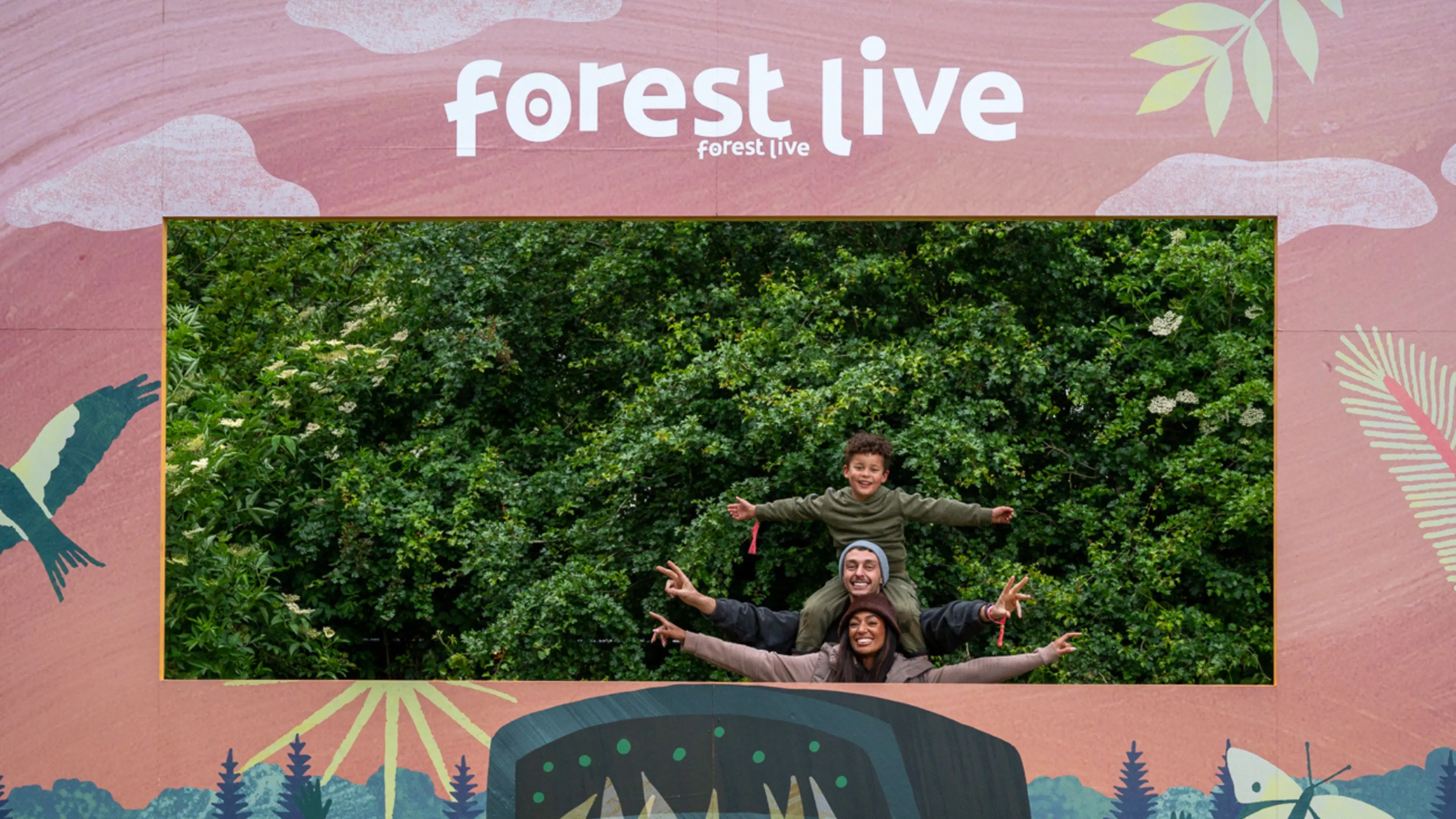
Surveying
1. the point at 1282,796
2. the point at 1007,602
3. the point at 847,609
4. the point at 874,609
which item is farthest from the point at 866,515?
the point at 1282,796

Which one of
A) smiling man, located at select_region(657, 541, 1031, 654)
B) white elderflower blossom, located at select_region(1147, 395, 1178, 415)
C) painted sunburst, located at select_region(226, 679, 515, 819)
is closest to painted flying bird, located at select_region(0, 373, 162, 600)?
painted sunburst, located at select_region(226, 679, 515, 819)

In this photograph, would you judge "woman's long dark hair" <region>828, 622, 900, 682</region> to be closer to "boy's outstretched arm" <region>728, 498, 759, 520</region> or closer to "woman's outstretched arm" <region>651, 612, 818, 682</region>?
"woman's outstretched arm" <region>651, 612, 818, 682</region>

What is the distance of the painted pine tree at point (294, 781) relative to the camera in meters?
4.56

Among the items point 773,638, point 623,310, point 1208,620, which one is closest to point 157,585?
point 773,638

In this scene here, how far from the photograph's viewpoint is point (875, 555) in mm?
5422

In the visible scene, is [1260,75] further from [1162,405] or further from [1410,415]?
[1162,405]

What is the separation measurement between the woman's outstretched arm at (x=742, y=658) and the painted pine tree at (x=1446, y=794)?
2.15 metres

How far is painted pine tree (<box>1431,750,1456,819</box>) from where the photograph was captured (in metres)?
4.45

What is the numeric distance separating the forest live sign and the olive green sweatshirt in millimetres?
1878

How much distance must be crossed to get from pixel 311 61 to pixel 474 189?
717mm

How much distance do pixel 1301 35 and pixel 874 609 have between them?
2519 mm

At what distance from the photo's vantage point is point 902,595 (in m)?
5.77

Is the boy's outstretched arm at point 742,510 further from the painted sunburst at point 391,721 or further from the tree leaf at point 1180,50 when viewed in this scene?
the tree leaf at point 1180,50

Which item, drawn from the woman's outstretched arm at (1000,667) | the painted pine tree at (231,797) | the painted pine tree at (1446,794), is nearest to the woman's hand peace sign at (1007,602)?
the woman's outstretched arm at (1000,667)
